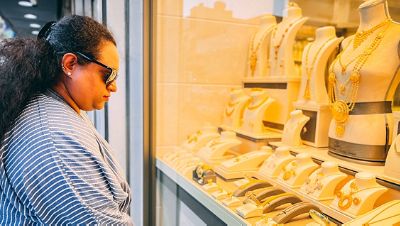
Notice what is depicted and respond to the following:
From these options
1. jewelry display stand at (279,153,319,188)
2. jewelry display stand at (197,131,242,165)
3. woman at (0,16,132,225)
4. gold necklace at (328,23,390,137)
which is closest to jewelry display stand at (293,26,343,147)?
gold necklace at (328,23,390,137)

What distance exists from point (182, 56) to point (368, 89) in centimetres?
110

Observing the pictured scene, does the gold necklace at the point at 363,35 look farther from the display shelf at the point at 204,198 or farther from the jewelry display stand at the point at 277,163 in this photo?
the display shelf at the point at 204,198

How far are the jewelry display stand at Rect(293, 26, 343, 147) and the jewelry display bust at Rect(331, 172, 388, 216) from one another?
0.42 meters

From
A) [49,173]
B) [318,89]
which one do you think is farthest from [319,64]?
[49,173]

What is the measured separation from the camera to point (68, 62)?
0.84 meters

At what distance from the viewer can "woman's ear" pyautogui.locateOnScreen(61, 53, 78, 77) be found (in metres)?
0.83

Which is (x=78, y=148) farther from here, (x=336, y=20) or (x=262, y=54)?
(x=336, y=20)

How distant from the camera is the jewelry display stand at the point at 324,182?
3.16ft

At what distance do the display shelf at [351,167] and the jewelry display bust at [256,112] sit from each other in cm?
28

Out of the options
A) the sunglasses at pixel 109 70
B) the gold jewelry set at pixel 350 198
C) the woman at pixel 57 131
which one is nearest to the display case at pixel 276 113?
the gold jewelry set at pixel 350 198

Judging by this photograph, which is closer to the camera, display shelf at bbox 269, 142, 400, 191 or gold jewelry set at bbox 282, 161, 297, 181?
display shelf at bbox 269, 142, 400, 191

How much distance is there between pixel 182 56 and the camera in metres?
1.85

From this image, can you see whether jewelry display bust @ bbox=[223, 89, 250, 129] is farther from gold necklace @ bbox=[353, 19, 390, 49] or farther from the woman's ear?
the woman's ear

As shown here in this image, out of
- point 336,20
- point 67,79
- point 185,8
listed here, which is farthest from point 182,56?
point 67,79
